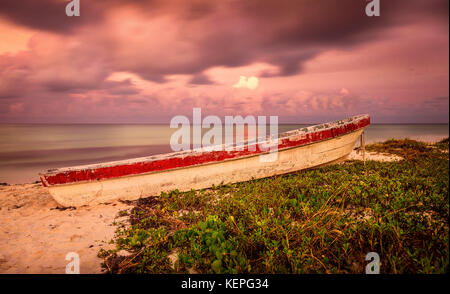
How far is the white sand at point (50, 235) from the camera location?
2.66 metres

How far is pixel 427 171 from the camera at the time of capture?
200 inches

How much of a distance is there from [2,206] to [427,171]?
9.88 m

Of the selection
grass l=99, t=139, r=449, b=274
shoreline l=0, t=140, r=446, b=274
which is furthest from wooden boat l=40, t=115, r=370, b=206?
grass l=99, t=139, r=449, b=274

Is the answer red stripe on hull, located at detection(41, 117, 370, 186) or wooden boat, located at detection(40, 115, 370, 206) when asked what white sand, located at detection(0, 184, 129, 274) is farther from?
red stripe on hull, located at detection(41, 117, 370, 186)

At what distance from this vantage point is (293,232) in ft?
8.84

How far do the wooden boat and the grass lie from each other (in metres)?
0.56

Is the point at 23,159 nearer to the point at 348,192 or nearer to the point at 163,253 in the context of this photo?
the point at 163,253

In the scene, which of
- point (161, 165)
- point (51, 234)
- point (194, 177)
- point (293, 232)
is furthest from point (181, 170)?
point (293, 232)

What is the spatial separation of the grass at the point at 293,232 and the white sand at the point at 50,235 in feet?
0.86

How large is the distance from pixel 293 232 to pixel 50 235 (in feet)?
12.1

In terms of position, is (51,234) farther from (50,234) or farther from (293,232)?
(293,232)
